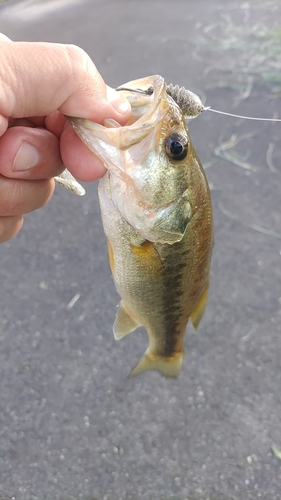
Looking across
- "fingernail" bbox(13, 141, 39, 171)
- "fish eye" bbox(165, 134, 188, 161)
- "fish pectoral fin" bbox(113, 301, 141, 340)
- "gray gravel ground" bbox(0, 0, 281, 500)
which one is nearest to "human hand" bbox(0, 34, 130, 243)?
"fingernail" bbox(13, 141, 39, 171)

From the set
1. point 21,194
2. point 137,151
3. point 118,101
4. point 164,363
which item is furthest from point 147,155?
point 164,363

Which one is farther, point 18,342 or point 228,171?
point 228,171

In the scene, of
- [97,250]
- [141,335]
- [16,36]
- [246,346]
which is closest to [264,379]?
[246,346]

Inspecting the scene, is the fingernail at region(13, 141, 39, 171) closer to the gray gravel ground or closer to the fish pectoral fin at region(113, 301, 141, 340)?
the fish pectoral fin at region(113, 301, 141, 340)

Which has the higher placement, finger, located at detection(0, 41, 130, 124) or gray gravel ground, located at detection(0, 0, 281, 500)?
finger, located at detection(0, 41, 130, 124)

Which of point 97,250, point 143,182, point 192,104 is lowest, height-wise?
point 97,250

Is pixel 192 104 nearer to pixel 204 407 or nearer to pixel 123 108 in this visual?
pixel 123 108

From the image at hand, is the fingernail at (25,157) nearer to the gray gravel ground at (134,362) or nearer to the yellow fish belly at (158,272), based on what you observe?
the yellow fish belly at (158,272)
